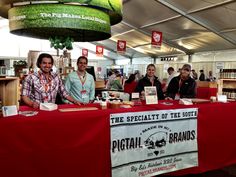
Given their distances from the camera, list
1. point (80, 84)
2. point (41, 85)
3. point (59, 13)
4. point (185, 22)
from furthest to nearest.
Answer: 1. point (185, 22)
2. point (80, 84)
3. point (41, 85)
4. point (59, 13)

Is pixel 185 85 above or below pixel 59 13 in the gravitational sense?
below

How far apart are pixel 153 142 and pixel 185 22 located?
794 centimetres

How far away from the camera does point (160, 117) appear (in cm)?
234

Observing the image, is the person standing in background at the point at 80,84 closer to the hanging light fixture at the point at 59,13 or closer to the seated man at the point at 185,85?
the hanging light fixture at the point at 59,13

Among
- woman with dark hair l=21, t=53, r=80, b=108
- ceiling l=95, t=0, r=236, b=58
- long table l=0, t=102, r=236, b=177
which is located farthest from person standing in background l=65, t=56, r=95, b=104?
ceiling l=95, t=0, r=236, b=58

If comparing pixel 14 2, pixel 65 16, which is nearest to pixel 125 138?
pixel 65 16

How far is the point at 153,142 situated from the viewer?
7.57 feet

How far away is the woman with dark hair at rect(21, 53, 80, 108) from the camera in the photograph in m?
2.38

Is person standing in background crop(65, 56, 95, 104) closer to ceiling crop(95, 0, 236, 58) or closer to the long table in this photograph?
the long table

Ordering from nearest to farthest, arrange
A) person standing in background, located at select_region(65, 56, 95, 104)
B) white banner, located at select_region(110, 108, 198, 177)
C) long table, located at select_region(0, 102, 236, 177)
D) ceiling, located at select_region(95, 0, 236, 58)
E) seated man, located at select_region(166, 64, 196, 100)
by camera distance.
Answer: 1. long table, located at select_region(0, 102, 236, 177)
2. white banner, located at select_region(110, 108, 198, 177)
3. person standing in background, located at select_region(65, 56, 95, 104)
4. seated man, located at select_region(166, 64, 196, 100)
5. ceiling, located at select_region(95, 0, 236, 58)

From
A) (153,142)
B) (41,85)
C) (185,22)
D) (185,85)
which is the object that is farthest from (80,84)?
(185,22)

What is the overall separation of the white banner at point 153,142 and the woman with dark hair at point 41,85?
2.50 feet

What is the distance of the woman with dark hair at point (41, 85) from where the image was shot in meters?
2.38

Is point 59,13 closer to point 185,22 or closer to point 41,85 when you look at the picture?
point 41,85
